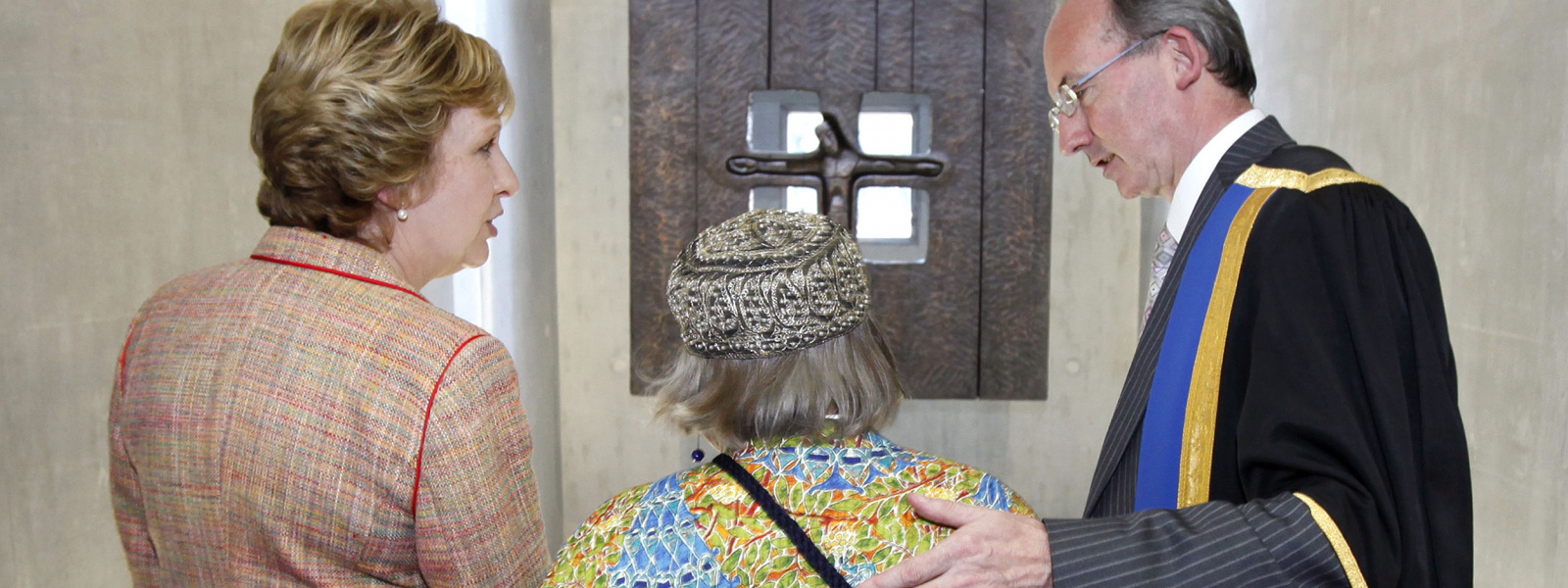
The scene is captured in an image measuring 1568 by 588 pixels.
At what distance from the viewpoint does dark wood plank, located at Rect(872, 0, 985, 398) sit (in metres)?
2.87

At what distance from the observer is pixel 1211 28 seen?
1.39 metres

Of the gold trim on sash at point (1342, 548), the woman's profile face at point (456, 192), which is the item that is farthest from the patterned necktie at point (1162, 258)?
the woman's profile face at point (456, 192)

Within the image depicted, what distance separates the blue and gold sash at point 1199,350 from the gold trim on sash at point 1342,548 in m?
0.22

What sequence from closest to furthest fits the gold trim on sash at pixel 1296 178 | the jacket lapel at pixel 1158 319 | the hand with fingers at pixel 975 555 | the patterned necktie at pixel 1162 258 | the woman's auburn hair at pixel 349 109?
1. the hand with fingers at pixel 975 555
2. the woman's auburn hair at pixel 349 109
3. the gold trim on sash at pixel 1296 178
4. the jacket lapel at pixel 1158 319
5. the patterned necktie at pixel 1162 258

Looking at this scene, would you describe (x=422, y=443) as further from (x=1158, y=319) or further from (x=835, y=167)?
(x=835, y=167)

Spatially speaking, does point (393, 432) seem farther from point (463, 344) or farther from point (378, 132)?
point (378, 132)

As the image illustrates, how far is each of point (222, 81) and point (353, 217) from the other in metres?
0.92

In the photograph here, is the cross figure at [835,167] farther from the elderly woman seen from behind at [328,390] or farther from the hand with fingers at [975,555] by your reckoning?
the hand with fingers at [975,555]

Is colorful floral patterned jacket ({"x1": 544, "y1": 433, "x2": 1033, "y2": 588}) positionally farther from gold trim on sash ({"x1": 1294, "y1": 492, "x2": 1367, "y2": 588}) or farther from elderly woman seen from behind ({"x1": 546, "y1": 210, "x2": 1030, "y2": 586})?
gold trim on sash ({"x1": 1294, "y1": 492, "x2": 1367, "y2": 588})

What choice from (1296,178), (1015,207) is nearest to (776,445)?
(1296,178)

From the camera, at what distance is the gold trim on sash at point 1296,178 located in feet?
3.84

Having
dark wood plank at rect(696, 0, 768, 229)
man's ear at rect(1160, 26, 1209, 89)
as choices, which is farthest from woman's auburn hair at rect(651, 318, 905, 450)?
dark wood plank at rect(696, 0, 768, 229)

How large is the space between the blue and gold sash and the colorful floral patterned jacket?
0.28 m

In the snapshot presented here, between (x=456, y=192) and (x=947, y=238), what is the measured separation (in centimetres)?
190
